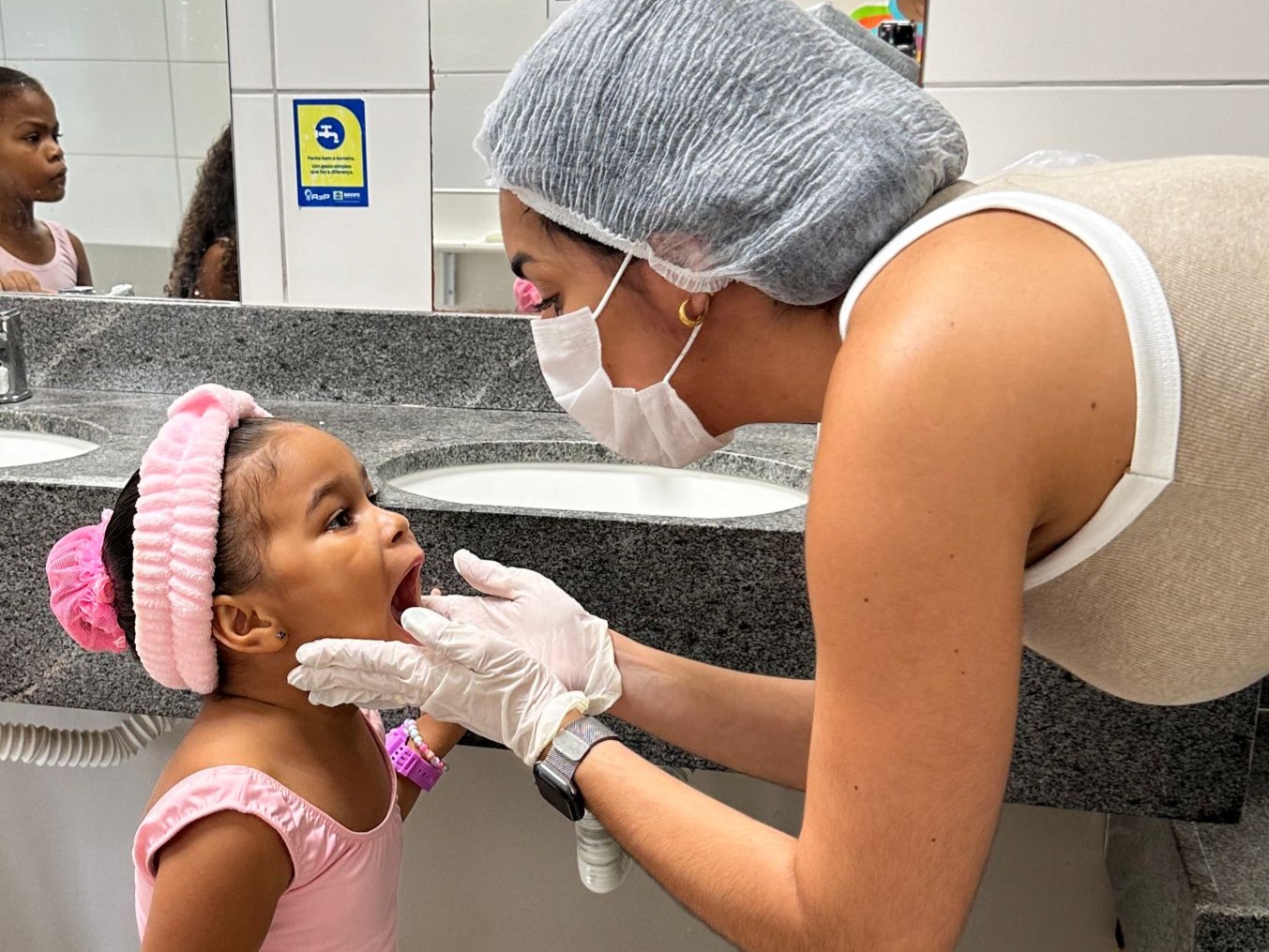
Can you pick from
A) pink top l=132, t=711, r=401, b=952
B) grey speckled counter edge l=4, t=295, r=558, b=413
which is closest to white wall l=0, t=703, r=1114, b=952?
pink top l=132, t=711, r=401, b=952

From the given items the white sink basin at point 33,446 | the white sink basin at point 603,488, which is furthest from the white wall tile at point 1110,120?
the white sink basin at point 33,446

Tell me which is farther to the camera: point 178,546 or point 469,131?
point 469,131

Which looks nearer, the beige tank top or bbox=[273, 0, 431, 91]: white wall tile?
the beige tank top

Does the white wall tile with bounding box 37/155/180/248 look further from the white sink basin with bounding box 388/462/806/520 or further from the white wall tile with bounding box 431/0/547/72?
the white sink basin with bounding box 388/462/806/520

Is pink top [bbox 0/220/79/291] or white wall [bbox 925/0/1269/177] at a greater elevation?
white wall [bbox 925/0/1269/177]

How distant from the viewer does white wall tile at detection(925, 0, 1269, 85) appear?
1454 millimetres

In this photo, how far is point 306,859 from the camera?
1036 mm

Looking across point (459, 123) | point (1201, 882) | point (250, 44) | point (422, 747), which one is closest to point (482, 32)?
point (459, 123)

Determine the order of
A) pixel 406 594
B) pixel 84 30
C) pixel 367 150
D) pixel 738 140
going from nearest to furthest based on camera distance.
→ pixel 738 140 → pixel 406 594 → pixel 367 150 → pixel 84 30

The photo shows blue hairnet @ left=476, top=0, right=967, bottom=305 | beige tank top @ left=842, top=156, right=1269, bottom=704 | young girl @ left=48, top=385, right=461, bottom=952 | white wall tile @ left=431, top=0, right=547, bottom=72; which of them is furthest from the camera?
white wall tile @ left=431, top=0, right=547, bottom=72

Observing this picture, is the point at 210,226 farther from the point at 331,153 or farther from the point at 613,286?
the point at 613,286

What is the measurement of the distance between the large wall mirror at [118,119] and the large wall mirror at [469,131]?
39 cm

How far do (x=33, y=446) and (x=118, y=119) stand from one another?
1.99 feet

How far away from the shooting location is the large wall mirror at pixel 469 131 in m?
1.67
